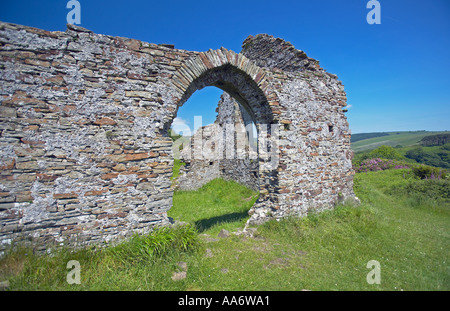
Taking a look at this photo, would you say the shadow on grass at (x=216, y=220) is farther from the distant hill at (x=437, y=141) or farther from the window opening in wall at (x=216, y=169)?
the distant hill at (x=437, y=141)

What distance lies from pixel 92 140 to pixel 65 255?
204cm

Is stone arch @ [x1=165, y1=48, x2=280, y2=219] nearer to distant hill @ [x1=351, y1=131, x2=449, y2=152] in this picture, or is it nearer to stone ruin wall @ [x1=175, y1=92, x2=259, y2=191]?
stone ruin wall @ [x1=175, y1=92, x2=259, y2=191]

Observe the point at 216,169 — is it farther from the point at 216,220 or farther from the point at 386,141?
the point at 386,141

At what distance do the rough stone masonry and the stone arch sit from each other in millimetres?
32

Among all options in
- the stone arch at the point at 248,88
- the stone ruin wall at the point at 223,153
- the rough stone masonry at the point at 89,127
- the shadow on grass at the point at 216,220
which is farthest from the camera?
the stone ruin wall at the point at 223,153

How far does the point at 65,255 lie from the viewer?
3.53 m

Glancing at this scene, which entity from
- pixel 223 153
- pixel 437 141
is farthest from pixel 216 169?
pixel 437 141

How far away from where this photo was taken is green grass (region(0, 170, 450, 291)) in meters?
3.39

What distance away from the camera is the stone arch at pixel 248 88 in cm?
504

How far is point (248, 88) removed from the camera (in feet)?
20.6

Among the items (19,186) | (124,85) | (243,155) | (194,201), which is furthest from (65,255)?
(243,155)

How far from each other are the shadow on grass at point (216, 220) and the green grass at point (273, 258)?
66mm

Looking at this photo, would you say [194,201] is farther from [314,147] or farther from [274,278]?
[274,278]

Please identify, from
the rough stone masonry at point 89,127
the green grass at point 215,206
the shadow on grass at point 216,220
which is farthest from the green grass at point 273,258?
the rough stone masonry at point 89,127
